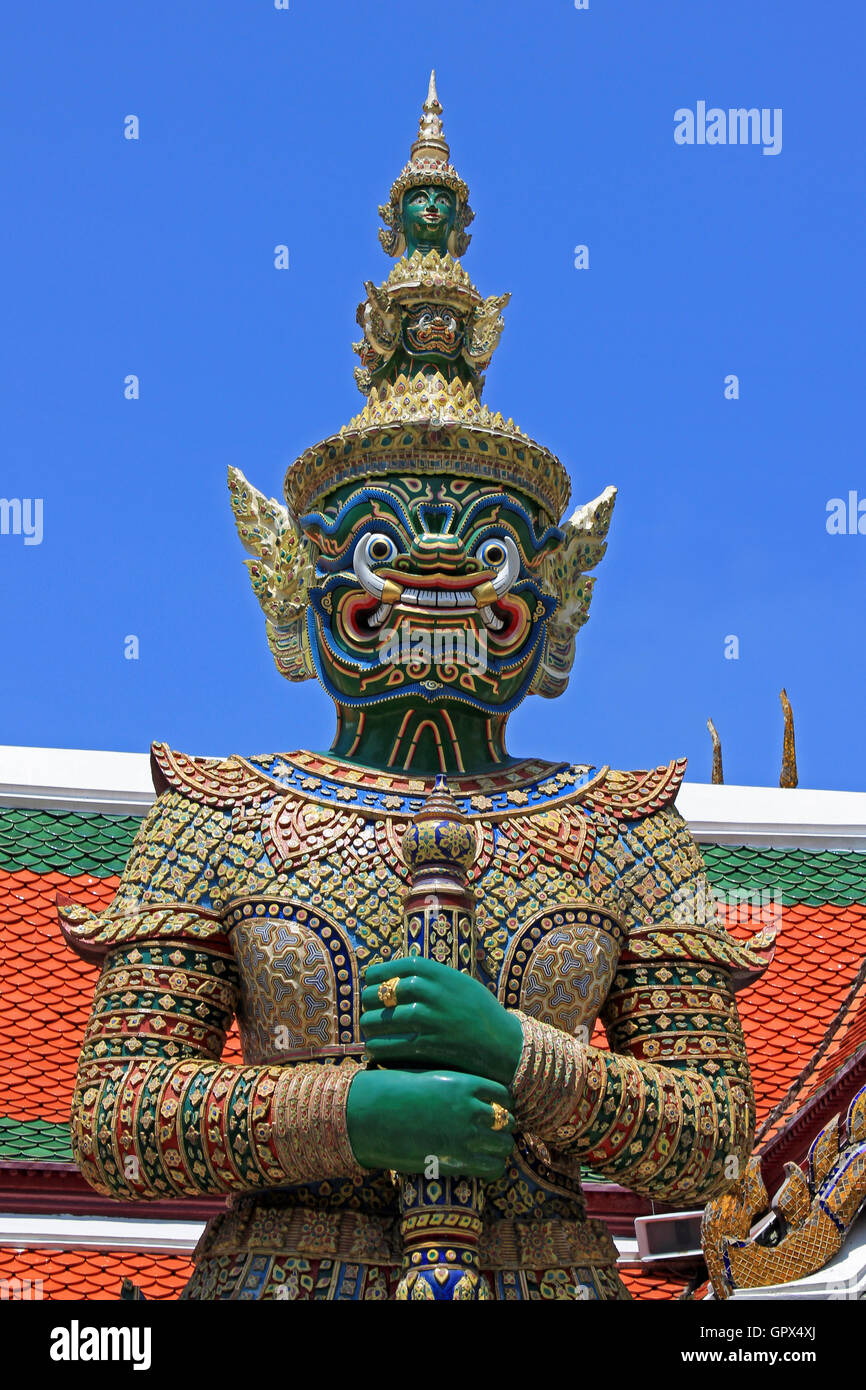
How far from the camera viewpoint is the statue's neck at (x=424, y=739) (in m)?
6.13

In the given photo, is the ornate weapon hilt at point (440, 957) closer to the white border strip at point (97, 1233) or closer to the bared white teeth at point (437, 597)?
the bared white teeth at point (437, 597)

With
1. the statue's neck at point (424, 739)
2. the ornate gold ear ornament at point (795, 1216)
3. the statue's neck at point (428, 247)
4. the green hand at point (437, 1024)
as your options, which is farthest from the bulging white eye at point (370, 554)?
the ornate gold ear ornament at point (795, 1216)

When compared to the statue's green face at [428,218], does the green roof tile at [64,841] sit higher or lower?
lower

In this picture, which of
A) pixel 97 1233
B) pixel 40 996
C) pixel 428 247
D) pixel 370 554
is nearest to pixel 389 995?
pixel 370 554

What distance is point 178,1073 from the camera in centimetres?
548

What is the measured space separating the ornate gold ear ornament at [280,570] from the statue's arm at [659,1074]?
1.15m

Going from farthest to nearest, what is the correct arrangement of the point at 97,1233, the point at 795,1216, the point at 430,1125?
the point at 97,1233, the point at 795,1216, the point at 430,1125

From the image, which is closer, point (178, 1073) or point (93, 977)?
point (178, 1073)

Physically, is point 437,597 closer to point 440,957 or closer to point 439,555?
point 439,555

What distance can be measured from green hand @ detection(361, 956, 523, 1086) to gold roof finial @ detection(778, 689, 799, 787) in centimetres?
558

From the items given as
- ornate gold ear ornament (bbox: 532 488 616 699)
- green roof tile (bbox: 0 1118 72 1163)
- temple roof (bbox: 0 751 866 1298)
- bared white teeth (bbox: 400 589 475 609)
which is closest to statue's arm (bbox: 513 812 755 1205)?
ornate gold ear ornament (bbox: 532 488 616 699)

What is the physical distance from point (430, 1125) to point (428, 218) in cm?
282

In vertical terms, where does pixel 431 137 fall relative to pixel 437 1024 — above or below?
above

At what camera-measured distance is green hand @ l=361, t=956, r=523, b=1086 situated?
5.18m
